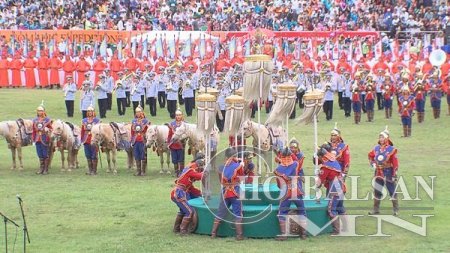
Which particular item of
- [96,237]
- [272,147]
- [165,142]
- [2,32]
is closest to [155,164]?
[165,142]

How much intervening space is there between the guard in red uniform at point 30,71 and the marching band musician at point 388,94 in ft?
49.4

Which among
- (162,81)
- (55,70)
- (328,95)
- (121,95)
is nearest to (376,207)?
(328,95)

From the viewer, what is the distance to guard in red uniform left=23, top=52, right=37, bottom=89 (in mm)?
43219

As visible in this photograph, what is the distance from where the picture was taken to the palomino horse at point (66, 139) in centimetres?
2512

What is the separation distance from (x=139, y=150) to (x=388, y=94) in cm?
1258

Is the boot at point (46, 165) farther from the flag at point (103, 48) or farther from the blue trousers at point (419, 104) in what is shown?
the flag at point (103, 48)

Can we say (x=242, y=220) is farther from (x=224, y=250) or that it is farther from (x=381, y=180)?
(x=381, y=180)

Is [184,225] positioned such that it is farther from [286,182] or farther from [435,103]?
[435,103]

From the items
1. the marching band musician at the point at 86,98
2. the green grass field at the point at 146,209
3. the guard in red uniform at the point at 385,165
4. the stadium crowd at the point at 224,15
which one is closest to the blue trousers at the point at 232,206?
the green grass field at the point at 146,209

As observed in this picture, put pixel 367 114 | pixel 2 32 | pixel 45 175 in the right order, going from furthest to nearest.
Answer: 1. pixel 2 32
2. pixel 367 114
3. pixel 45 175

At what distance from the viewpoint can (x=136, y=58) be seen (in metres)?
41.9

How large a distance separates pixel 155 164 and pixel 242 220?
9.13 m

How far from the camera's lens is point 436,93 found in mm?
34438

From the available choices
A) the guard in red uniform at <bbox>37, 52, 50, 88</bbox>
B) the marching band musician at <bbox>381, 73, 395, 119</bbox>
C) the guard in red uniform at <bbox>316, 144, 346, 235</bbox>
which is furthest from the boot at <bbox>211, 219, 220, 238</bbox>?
the guard in red uniform at <bbox>37, 52, 50, 88</bbox>
